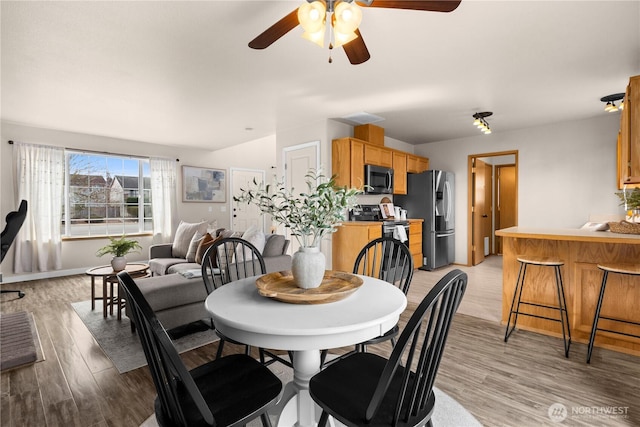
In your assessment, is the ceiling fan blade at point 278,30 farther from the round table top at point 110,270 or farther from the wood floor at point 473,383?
the round table top at point 110,270

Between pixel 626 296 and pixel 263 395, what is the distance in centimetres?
285

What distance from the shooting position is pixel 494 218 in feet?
23.9

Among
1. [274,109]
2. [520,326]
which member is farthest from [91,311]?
[520,326]

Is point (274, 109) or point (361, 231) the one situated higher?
point (274, 109)

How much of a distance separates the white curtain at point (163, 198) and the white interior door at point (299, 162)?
8.69 ft

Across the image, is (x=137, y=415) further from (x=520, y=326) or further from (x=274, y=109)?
(x=274, y=109)

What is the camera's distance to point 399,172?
5438mm

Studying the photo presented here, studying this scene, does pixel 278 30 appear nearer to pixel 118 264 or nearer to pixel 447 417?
pixel 447 417

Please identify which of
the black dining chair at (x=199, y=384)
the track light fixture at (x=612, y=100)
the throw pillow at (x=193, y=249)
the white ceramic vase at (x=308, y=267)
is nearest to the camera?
the black dining chair at (x=199, y=384)

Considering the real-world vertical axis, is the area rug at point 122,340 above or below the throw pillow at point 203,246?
below

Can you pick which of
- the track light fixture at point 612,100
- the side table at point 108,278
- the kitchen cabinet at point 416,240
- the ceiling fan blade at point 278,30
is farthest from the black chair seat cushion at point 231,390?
the track light fixture at point 612,100

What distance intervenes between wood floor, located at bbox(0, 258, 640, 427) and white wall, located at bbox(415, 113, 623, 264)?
120 inches

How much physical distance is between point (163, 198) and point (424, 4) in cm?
587

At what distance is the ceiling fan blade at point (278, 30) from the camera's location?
5.57 feet
